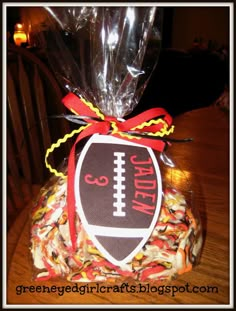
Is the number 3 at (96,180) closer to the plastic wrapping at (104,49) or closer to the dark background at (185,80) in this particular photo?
the plastic wrapping at (104,49)

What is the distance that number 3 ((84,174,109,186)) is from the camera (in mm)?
517

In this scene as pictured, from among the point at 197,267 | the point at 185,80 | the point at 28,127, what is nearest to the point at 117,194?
the point at 197,267

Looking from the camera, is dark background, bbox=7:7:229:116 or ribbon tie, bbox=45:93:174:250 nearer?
ribbon tie, bbox=45:93:174:250

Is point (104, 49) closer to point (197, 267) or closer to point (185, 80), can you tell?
point (197, 267)

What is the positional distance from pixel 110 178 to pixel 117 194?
0.09ft

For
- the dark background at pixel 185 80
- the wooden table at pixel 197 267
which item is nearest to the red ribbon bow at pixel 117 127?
the wooden table at pixel 197 267

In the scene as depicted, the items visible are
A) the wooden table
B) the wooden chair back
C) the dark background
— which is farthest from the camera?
the dark background

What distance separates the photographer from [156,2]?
615 mm

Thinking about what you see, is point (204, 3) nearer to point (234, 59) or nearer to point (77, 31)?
point (234, 59)

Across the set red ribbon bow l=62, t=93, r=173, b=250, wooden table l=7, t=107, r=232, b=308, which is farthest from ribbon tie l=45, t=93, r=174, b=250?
wooden table l=7, t=107, r=232, b=308

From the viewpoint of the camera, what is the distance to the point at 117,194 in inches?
20.2

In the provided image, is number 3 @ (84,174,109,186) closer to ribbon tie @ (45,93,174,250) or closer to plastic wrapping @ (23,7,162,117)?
ribbon tie @ (45,93,174,250)

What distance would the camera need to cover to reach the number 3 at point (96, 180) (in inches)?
20.3

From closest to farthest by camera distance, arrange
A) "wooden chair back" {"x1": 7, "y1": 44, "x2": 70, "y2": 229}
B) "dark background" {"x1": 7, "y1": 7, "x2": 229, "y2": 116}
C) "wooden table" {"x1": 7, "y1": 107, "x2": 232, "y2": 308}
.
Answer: "wooden table" {"x1": 7, "y1": 107, "x2": 232, "y2": 308}, "wooden chair back" {"x1": 7, "y1": 44, "x2": 70, "y2": 229}, "dark background" {"x1": 7, "y1": 7, "x2": 229, "y2": 116}
